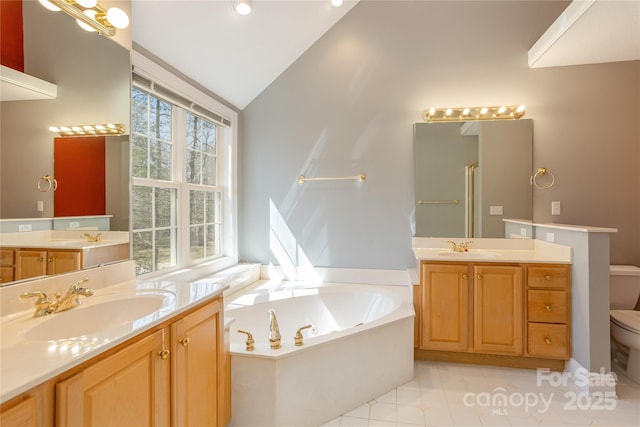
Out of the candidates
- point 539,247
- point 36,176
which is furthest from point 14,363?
point 539,247

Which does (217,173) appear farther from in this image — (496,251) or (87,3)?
(496,251)

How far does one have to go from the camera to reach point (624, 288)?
2299 millimetres

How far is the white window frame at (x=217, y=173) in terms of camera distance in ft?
7.01

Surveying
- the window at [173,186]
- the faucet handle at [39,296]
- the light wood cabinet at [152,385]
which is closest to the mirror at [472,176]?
the window at [173,186]

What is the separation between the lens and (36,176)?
1.24 m

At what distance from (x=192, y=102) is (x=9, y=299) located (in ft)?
5.98

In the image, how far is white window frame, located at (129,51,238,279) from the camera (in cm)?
214

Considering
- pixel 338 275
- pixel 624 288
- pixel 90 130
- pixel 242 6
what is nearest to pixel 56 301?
pixel 90 130

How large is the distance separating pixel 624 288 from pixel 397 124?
2136mm

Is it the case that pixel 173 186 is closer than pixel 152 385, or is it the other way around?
pixel 152 385

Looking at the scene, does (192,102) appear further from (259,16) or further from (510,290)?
(510,290)

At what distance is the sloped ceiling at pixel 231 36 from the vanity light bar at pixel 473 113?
1.28m

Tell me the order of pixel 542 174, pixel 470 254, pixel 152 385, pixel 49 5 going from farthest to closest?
pixel 542 174
pixel 470 254
pixel 49 5
pixel 152 385

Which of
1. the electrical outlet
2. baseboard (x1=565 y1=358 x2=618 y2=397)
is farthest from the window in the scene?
baseboard (x1=565 y1=358 x2=618 y2=397)
